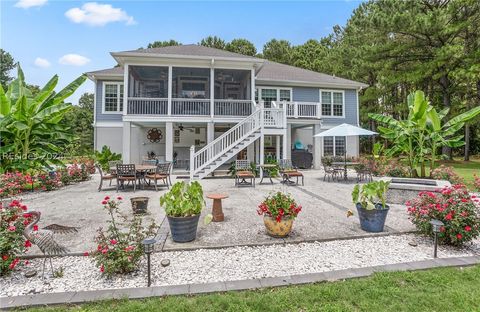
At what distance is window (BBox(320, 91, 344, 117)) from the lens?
18.4m

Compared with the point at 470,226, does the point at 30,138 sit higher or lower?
higher

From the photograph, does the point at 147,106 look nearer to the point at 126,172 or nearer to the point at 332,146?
the point at 126,172

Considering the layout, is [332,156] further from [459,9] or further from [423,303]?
[423,303]

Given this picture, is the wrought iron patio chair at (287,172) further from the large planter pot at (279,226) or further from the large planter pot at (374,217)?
the large planter pot at (279,226)

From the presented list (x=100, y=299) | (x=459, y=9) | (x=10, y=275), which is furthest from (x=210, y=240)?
(x=459, y=9)

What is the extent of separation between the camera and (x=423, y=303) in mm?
2709

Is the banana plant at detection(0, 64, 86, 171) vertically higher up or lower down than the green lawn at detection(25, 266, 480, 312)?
higher up

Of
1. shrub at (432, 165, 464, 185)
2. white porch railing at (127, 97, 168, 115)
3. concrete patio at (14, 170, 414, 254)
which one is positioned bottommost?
concrete patio at (14, 170, 414, 254)

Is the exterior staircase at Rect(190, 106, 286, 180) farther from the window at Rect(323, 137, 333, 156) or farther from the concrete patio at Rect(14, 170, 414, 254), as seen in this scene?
the window at Rect(323, 137, 333, 156)

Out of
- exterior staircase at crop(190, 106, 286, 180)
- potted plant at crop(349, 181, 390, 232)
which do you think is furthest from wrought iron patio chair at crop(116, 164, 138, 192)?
potted plant at crop(349, 181, 390, 232)

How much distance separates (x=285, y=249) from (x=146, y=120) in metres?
11.0

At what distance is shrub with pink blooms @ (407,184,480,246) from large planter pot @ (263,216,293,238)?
7.87ft

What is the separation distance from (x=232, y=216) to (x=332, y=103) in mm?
15373

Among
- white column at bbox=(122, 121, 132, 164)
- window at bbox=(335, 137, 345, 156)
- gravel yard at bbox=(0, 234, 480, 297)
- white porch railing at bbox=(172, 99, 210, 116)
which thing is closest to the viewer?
gravel yard at bbox=(0, 234, 480, 297)
